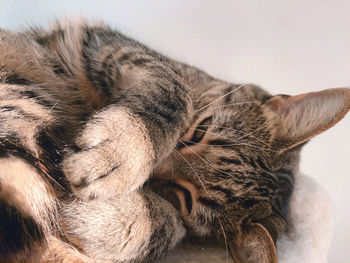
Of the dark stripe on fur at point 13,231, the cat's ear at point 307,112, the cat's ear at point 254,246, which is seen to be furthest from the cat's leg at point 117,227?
the cat's ear at point 307,112

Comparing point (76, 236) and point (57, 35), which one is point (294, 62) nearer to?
point (57, 35)

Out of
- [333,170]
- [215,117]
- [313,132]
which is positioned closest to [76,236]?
[215,117]

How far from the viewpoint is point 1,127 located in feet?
2.35

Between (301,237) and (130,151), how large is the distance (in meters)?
0.73

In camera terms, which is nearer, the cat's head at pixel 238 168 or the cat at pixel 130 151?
the cat at pixel 130 151

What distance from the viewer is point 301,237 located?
1.18m

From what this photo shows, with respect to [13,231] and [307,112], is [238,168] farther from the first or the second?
[13,231]

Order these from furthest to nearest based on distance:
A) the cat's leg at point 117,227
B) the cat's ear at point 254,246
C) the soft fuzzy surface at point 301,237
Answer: the soft fuzzy surface at point 301,237 → the cat's ear at point 254,246 → the cat's leg at point 117,227

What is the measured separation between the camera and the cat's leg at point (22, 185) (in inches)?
26.2

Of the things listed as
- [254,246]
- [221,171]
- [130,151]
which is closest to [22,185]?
[130,151]

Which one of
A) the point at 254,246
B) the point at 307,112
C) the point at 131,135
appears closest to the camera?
the point at 131,135

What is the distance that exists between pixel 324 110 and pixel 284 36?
89 centimetres

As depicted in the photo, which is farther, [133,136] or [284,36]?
[284,36]

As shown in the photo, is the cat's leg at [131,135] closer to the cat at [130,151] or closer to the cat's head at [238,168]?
the cat at [130,151]
